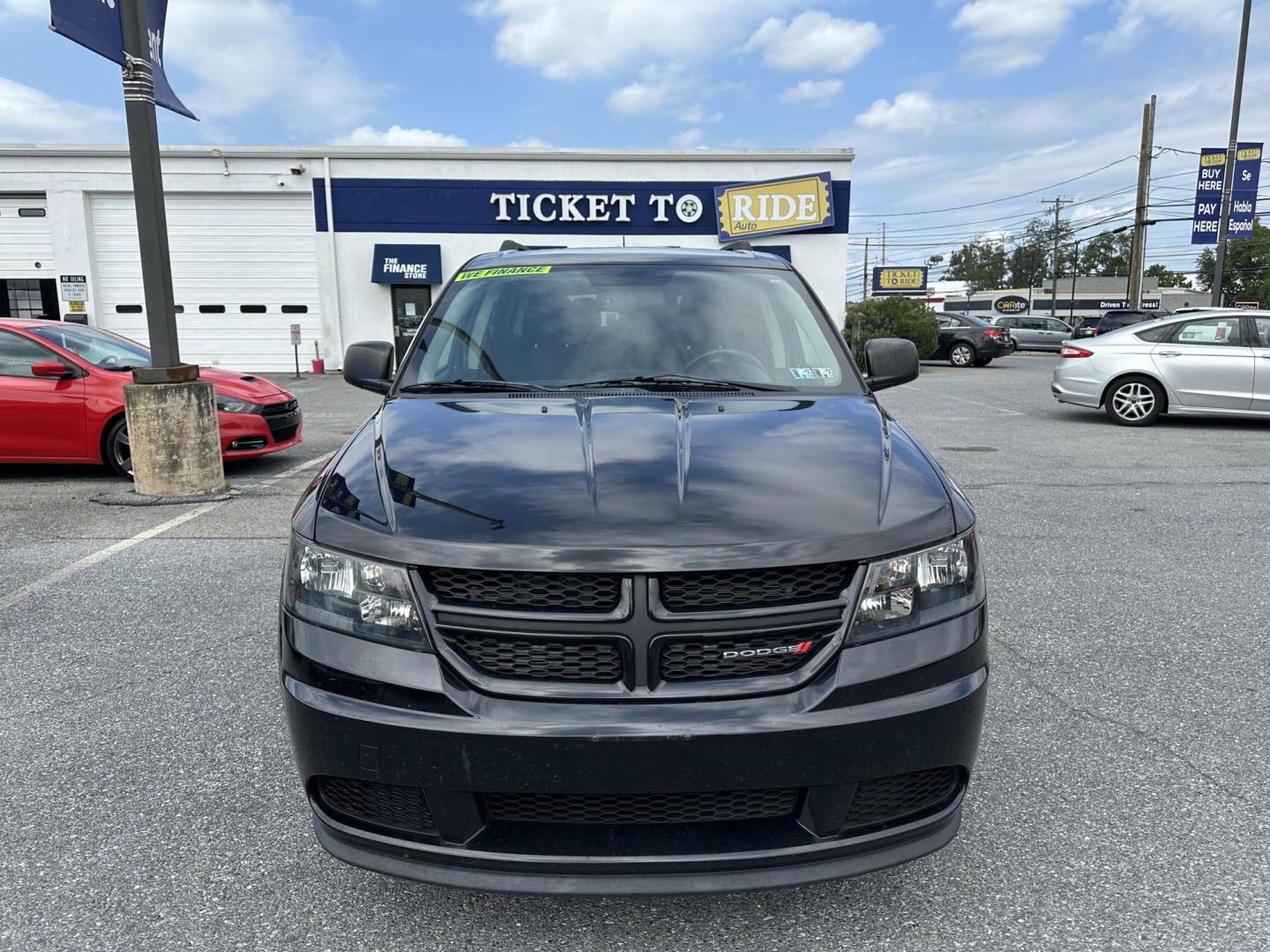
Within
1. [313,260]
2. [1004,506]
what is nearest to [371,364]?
[1004,506]

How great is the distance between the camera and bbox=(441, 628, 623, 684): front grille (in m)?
1.86

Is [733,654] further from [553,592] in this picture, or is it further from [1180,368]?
[1180,368]

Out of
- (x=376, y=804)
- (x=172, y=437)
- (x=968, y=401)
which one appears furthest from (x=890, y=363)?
(x=968, y=401)

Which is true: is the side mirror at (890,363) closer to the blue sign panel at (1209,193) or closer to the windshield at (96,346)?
the windshield at (96,346)

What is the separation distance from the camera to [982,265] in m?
130

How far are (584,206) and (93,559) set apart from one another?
19.8m

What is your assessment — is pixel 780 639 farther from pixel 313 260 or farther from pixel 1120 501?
pixel 313 260

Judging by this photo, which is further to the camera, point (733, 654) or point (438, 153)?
point (438, 153)

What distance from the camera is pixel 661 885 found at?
1.81 m

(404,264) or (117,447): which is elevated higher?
(404,264)

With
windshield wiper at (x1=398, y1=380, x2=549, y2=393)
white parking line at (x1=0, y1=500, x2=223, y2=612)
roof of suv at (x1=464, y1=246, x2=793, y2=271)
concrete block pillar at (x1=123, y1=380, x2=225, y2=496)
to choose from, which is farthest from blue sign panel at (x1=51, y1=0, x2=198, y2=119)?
windshield wiper at (x1=398, y1=380, x2=549, y2=393)

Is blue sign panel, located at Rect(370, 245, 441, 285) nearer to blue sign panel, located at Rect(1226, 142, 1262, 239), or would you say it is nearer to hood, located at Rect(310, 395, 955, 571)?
blue sign panel, located at Rect(1226, 142, 1262, 239)

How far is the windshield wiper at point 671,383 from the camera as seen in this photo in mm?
2996

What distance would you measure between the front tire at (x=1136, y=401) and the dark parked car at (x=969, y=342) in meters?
13.9
